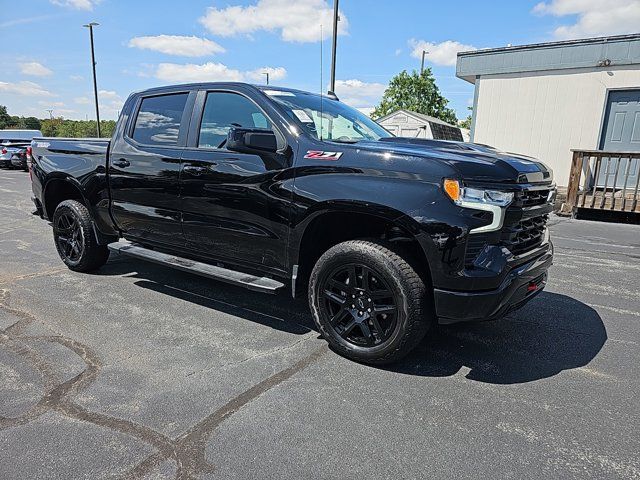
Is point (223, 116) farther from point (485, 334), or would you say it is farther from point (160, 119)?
point (485, 334)

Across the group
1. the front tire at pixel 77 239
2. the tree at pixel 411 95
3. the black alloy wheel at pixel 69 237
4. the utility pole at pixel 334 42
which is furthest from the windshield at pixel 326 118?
the tree at pixel 411 95

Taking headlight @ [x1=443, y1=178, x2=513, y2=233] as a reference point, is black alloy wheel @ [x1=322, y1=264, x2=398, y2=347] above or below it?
below

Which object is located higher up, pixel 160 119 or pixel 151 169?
pixel 160 119

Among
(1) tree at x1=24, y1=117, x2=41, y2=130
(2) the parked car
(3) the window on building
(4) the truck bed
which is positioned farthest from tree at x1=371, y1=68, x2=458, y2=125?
(1) tree at x1=24, y1=117, x2=41, y2=130

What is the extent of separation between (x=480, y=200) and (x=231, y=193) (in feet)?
6.10

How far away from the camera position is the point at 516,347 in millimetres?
3451

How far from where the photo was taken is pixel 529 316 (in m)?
4.07

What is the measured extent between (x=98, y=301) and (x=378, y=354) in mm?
2761

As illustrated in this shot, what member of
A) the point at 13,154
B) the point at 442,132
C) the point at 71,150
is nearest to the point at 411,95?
the point at 442,132

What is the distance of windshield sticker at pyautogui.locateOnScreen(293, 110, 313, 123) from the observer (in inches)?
140

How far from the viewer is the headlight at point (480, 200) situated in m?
2.69

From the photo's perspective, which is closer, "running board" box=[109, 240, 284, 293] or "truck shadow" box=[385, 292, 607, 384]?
"truck shadow" box=[385, 292, 607, 384]

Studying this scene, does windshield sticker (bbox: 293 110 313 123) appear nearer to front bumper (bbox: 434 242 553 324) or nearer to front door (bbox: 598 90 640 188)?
front bumper (bbox: 434 242 553 324)

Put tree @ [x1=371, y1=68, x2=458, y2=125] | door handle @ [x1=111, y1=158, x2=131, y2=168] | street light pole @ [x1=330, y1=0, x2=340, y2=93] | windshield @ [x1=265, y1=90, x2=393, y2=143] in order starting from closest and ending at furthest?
windshield @ [x1=265, y1=90, x2=393, y2=143] < door handle @ [x1=111, y1=158, x2=131, y2=168] < street light pole @ [x1=330, y1=0, x2=340, y2=93] < tree @ [x1=371, y1=68, x2=458, y2=125]
